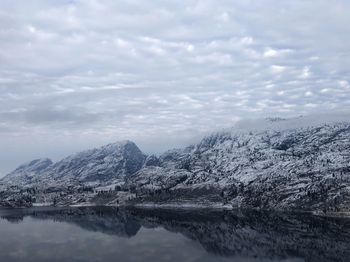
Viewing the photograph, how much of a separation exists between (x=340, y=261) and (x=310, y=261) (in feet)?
45.4

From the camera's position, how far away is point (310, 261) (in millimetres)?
197875

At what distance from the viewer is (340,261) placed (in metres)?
195
